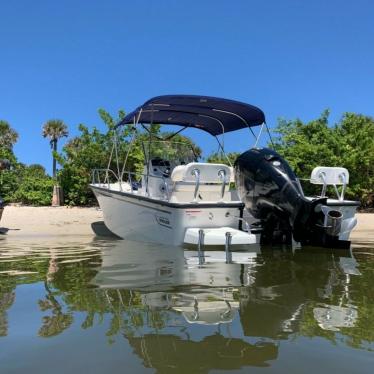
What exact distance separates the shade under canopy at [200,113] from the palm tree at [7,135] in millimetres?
23786

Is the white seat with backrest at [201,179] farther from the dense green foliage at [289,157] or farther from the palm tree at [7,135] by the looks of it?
Result: the palm tree at [7,135]

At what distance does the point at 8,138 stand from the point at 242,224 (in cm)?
3015

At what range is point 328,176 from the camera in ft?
26.9

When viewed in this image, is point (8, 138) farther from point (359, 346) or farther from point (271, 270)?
point (359, 346)

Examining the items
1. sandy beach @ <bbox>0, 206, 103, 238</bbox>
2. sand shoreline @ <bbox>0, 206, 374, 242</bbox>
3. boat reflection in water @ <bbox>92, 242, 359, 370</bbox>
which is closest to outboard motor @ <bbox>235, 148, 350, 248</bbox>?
boat reflection in water @ <bbox>92, 242, 359, 370</bbox>

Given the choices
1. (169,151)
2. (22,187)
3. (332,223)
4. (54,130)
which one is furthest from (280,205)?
(54,130)

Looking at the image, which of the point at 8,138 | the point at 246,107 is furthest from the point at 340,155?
the point at 8,138

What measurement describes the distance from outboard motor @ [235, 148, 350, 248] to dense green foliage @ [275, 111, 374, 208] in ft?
37.2

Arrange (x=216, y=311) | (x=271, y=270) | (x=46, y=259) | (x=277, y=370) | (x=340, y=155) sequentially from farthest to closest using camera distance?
1. (x=340, y=155)
2. (x=46, y=259)
3. (x=271, y=270)
4. (x=216, y=311)
5. (x=277, y=370)

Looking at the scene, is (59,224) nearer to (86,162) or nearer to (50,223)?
(50,223)

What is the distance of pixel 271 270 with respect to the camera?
5895 millimetres

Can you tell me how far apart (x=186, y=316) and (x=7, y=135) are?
33.7 metres

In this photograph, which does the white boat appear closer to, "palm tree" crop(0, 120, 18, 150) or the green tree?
the green tree

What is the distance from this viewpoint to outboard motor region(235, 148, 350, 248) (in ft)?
23.3
